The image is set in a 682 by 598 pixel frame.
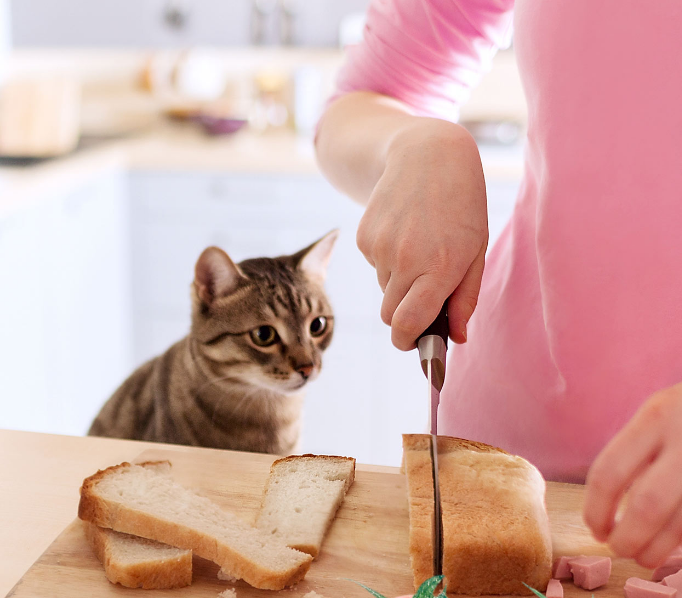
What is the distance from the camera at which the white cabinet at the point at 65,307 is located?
234 cm

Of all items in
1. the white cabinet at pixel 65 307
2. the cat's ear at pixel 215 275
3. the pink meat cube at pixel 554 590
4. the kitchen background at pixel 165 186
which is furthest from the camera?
the kitchen background at pixel 165 186

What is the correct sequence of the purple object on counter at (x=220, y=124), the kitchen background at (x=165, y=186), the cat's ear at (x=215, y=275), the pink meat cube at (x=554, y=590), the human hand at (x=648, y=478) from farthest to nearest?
the purple object on counter at (x=220, y=124) < the kitchen background at (x=165, y=186) < the cat's ear at (x=215, y=275) < the pink meat cube at (x=554, y=590) < the human hand at (x=648, y=478)

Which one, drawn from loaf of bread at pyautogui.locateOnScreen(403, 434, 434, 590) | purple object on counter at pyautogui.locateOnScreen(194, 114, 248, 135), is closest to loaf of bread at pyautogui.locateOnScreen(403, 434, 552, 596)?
loaf of bread at pyautogui.locateOnScreen(403, 434, 434, 590)

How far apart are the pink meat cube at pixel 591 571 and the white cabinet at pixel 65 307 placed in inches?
77.0

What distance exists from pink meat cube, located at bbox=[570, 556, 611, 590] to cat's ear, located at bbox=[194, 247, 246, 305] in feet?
1.95

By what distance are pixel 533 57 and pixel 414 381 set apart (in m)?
2.10

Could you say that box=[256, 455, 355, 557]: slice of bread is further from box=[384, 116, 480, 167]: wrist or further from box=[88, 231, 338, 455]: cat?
box=[384, 116, 480, 167]: wrist

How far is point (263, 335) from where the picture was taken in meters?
1.12

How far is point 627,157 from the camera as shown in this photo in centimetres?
83

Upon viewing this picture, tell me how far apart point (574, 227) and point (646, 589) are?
39cm

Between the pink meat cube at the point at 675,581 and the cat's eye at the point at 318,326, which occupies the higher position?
the cat's eye at the point at 318,326

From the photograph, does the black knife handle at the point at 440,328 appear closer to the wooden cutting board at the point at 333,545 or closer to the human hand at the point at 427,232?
the human hand at the point at 427,232

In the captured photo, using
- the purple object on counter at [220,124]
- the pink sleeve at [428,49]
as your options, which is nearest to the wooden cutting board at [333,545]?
the pink sleeve at [428,49]

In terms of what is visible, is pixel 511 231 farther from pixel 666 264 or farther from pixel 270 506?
pixel 270 506
